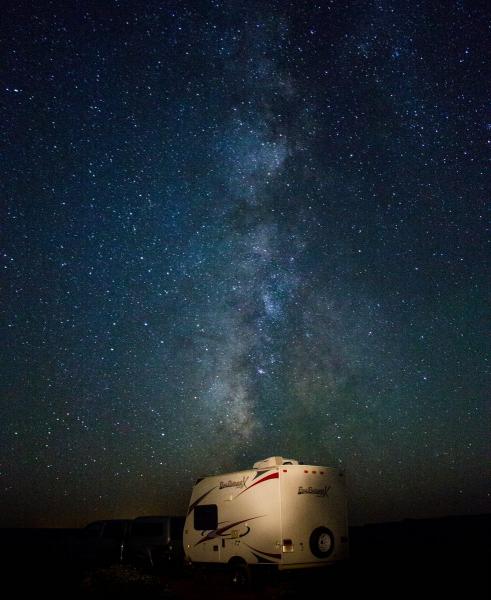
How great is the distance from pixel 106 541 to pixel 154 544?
1762 mm

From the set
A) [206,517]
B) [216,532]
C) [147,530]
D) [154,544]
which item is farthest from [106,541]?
[216,532]

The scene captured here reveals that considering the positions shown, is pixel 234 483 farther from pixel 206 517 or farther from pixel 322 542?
pixel 322 542

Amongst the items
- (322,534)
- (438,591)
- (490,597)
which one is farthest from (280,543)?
(490,597)

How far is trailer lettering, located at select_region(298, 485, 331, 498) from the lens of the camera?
1264cm

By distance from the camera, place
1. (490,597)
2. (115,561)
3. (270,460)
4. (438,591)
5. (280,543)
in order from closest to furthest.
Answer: (490,597), (438,591), (280,543), (270,460), (115,561)

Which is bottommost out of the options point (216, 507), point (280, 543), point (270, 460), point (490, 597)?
point (490, 597)

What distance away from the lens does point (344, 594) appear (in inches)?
437

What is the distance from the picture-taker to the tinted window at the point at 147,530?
52.1 feet

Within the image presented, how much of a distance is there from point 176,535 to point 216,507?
3775 mm

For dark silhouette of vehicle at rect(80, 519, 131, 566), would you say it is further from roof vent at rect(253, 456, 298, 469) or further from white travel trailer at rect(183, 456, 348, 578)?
roof vent at rect(253, 456, 298, 469)

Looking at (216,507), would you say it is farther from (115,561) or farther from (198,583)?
(115,561)

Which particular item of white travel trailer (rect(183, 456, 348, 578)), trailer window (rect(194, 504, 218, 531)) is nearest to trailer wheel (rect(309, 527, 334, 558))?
white travel trailer (rect(183, 456, 348, 578))

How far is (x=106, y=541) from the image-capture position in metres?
16.4

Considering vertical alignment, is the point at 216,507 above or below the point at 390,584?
above
